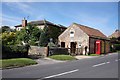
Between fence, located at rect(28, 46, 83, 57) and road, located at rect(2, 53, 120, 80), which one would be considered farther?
fence, located at rect(28, 46, 83, 57)

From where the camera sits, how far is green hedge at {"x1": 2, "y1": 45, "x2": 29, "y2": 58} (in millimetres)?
24628

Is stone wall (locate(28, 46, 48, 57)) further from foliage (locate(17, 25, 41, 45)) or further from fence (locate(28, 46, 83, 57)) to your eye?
foliage (locate(17, 25, 41, 45))

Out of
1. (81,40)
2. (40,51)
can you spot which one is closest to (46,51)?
(40,51)

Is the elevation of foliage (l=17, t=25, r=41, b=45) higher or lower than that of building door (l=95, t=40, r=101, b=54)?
higher

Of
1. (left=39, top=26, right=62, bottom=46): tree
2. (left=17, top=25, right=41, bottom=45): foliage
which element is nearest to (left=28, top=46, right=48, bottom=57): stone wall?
(left=39, top=26, right=62, bottom=46): tree

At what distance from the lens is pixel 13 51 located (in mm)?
25672

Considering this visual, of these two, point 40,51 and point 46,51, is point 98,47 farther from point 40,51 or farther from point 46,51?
point 46,51

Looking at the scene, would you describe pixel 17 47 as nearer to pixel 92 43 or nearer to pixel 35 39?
pixel 35 39

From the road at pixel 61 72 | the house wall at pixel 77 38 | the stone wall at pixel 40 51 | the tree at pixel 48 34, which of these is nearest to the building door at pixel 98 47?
the house wall at pixel 77 38

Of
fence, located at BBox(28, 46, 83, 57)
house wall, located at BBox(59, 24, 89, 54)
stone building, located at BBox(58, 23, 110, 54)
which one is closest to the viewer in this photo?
fence, located at BBox(28, 46, 83, 57)

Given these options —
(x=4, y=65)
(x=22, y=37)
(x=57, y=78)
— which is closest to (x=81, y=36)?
(x=22, y=37)

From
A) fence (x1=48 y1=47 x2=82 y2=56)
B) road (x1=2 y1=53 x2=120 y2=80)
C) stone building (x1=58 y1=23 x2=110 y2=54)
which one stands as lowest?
road (x1=2 y1=53 x2=120 y2=80)

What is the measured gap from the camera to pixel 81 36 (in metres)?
44.7

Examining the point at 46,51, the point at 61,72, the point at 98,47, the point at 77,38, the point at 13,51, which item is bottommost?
the point at 61,72
